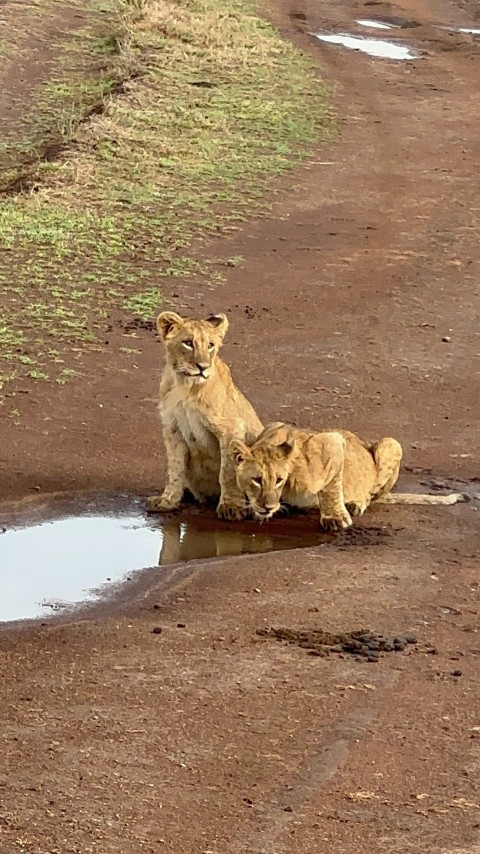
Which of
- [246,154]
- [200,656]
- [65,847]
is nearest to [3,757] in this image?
[65,847]

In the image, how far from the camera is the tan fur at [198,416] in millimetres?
8320

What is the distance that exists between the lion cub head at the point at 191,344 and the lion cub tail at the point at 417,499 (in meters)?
1.16

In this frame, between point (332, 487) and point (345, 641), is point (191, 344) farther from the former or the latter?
point (345, 641)

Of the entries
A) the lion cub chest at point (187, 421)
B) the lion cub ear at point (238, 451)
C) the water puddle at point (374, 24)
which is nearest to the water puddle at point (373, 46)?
the water puddle at point (374, 24)

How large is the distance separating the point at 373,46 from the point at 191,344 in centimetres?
1694

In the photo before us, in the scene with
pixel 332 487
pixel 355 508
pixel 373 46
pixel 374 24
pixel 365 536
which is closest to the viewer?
pixel 365 536

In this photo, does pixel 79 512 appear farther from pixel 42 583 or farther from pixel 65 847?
pixel 65 847

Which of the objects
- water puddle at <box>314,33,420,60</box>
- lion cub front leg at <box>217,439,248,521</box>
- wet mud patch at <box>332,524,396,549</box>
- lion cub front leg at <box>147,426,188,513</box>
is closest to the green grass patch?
water puddle at <box>314,33,420,60</box>

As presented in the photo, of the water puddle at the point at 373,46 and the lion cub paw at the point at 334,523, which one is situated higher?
the water puddle at the point at 373,46

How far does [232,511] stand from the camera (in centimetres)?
834

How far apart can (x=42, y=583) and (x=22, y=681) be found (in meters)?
1.38

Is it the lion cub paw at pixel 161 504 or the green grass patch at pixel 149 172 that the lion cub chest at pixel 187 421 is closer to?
the lion cub paw at pixel 161 504

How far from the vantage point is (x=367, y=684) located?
6191 mm

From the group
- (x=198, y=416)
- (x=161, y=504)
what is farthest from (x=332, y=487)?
(x=161, y=504)
